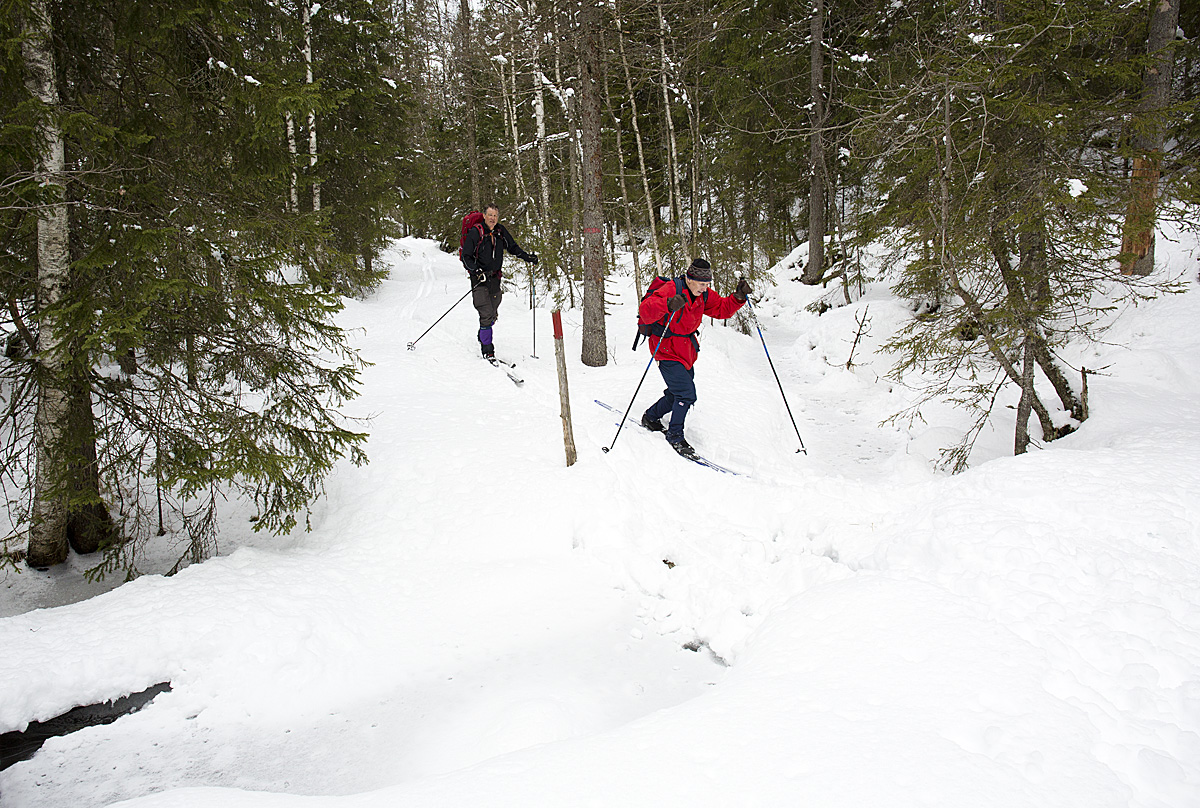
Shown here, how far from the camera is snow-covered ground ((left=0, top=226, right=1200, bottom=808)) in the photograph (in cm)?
253

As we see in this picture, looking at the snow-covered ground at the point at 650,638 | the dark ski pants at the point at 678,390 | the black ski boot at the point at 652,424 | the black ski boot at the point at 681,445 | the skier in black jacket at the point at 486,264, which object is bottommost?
the snow-covered ground at the point at 650,638

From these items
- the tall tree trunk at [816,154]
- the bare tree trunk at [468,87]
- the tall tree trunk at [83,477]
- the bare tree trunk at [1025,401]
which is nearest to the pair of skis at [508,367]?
the tall tree trunk at [83,477]

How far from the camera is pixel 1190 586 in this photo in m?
3.46

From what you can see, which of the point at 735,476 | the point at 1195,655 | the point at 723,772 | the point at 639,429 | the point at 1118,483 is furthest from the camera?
the point at 639,429

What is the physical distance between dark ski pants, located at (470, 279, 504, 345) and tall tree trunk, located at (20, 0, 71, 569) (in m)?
5.43

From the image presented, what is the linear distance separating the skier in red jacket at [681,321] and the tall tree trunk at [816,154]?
10.1 meters

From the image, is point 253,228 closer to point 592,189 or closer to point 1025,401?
point 592,189

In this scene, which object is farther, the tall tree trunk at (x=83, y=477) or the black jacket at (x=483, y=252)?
the black jacket at (x=483, y=252)

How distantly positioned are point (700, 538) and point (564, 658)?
1.84 m

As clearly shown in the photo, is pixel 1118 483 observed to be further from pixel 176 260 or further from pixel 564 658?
pixel 176 260

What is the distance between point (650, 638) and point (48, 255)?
17.9ft

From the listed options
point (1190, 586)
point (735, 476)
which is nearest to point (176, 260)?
point (735, 476)

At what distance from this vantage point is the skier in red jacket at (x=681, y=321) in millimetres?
Result: 6579

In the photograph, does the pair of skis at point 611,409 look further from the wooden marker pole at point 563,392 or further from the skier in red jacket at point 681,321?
the wooden marker pole at point 563,392
